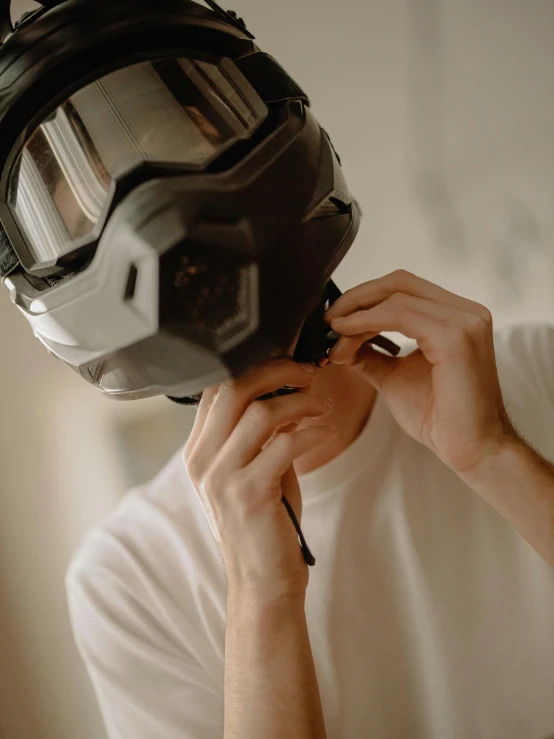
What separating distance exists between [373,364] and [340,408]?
0.10m

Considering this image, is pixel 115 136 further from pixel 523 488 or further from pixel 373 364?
pixel 523 488

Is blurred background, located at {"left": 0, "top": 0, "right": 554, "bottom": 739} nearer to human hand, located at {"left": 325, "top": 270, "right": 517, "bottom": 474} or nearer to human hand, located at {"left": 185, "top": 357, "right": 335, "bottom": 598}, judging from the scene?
human hand, located at {"left": 325, "top": 270, "right": 517, "bottom": 474}

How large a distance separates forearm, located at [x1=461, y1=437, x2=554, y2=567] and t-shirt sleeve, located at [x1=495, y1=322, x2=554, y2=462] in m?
0.18

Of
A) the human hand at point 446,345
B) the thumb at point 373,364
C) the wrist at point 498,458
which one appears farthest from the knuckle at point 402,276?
the wrist at point 498,458

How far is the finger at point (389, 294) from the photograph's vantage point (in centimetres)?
67

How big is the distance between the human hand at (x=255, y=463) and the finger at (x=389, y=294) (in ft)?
0.28

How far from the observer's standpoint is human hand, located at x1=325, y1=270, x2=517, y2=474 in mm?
661

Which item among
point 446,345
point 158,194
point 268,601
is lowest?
point 268,601

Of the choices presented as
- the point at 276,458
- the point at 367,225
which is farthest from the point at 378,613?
the point at 367,225

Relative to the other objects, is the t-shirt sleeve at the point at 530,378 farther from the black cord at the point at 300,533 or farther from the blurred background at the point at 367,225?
the black cord at the point at 300,533

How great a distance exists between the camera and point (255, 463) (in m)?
0.65

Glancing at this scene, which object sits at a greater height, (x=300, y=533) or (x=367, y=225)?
(x=367, y=225)

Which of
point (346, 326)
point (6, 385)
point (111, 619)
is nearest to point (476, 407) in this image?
point (346, 326)

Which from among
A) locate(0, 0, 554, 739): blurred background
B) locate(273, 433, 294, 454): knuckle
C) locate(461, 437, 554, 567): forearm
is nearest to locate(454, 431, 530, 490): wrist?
locate(461, 437, 554, 567): forearm
